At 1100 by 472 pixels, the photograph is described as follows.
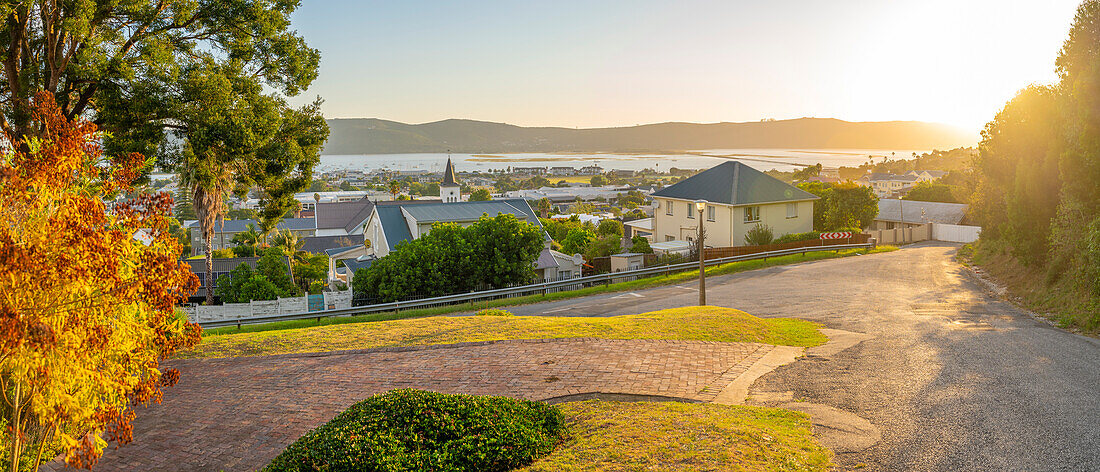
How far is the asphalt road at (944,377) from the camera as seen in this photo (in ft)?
26.8

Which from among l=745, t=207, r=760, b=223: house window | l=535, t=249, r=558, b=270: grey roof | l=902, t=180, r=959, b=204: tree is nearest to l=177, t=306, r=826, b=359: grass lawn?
l=535, t=249, r=558, b=270: grey roof

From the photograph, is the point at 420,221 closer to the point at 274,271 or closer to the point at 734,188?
the point at 274,271

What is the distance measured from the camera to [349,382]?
11781 millimetres

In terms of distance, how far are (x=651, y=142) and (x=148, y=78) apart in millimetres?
172018

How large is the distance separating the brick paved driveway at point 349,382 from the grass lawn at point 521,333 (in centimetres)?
76

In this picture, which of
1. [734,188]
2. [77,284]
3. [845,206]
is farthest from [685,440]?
[845,206]

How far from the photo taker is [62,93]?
51.4ft

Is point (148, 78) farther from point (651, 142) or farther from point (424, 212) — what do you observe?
point (651, 142)

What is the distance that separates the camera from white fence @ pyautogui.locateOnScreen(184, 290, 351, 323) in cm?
2577

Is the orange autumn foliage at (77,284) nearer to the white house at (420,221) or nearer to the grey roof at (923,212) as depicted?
the white house at (420,221)

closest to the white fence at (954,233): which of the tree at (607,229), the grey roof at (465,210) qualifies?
the tree at (607,229)

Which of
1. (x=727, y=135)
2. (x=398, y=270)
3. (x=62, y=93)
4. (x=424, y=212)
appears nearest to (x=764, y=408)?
(x=62, y=93)

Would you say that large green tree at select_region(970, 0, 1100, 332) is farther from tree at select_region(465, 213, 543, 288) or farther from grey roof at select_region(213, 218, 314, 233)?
grey roof at select_region(213, 218, 314, 233)

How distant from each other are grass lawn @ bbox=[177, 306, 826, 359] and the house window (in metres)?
28.7
